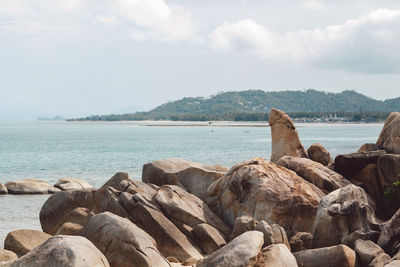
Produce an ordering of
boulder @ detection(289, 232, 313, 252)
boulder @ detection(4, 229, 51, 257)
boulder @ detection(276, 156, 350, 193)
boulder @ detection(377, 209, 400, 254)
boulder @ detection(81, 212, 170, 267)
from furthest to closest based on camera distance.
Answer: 1. boulder @ detection(276, 156, 350, 193)
2. boulder @ detection(4, 229, 51, 257)
3. boulder @ detection(289, 232, 313, 252)
4. boulder @ detection(377, 209, 400, 254)
5. boulder @ detection(81, 212, 170, 267)

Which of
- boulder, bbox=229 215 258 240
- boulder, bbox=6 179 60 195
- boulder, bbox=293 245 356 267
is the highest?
boulder, bbox=229 215 258 240

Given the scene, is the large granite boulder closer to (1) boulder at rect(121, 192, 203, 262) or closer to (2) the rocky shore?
(2) the rocky shore

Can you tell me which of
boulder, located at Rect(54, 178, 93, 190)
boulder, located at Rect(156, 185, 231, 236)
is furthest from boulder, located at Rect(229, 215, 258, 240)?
boulder, located at Rect(54, 178, 93, 190)

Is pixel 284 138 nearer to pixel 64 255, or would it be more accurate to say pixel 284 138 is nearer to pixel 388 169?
pixel 388 169

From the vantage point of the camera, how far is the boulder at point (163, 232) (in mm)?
13234

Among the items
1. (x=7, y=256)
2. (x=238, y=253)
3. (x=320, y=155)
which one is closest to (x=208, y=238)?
(x=238, y=253)

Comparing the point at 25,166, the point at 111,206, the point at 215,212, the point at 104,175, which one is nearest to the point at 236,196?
the point at 215,212

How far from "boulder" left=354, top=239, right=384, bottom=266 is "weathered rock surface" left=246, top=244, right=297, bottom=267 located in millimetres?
1632

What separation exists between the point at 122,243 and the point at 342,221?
5104 mm

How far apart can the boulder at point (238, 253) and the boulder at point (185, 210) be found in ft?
12.8

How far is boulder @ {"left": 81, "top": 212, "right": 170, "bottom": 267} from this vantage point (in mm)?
10875

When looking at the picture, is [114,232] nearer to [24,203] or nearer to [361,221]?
[361,221]

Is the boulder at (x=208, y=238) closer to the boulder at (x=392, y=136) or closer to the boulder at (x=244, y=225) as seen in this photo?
the boulder at (x=244, y=225)

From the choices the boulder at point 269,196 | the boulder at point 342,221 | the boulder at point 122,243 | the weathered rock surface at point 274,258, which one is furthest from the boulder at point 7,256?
the boulder at point 342,221
